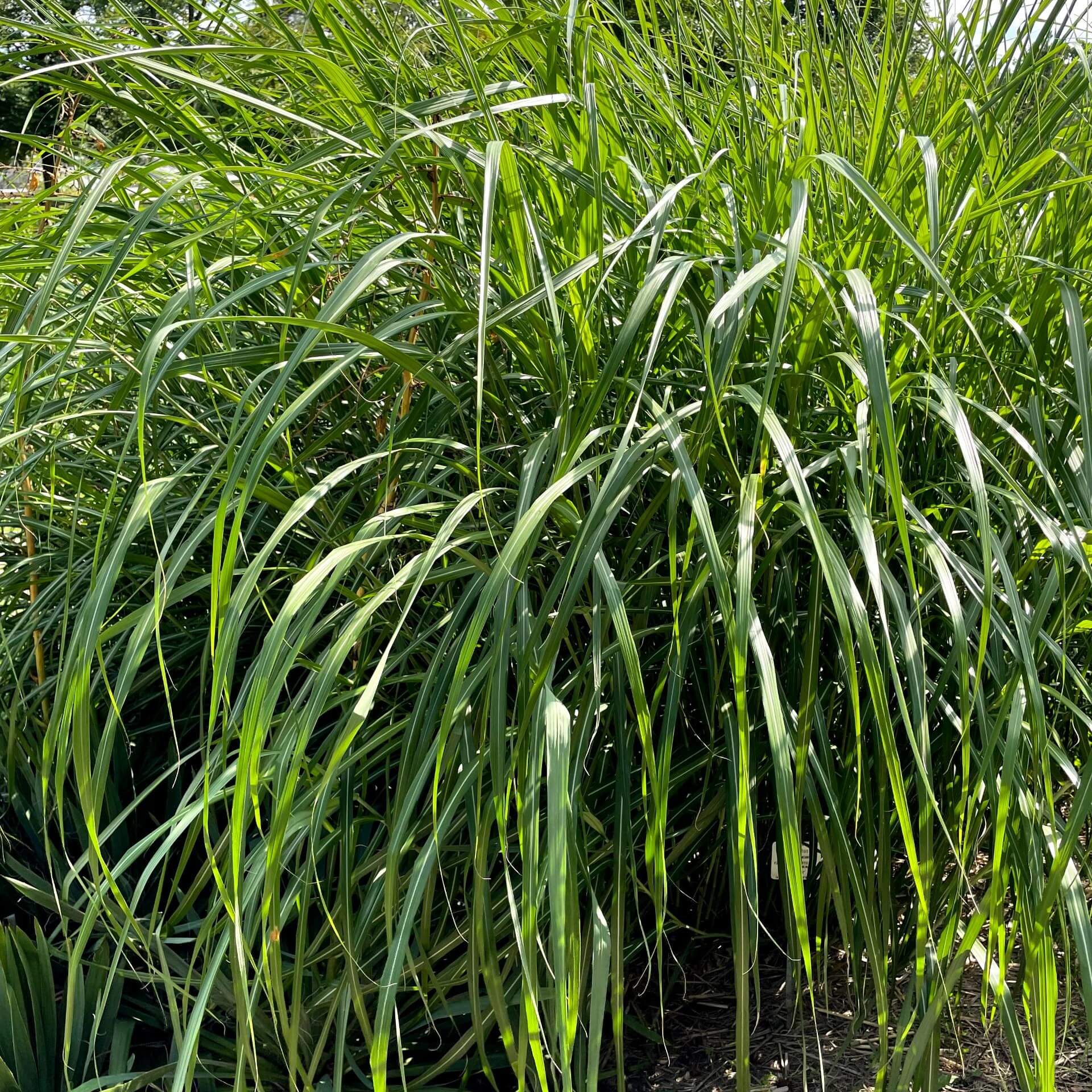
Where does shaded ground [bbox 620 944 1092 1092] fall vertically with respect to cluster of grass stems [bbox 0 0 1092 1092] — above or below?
below

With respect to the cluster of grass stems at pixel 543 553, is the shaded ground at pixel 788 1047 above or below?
below

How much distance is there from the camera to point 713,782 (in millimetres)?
1504

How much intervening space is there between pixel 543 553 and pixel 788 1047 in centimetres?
80

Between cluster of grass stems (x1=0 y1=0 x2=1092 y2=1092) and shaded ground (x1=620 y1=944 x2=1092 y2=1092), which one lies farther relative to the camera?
shaded ground (x1=620 y1=944 x2=1092 y2=1092)

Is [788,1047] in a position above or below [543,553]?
below

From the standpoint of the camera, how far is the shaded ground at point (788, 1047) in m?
1.48

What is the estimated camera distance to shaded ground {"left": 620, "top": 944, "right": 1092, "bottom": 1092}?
4.85 ft

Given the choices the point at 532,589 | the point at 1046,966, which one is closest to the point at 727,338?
the point at 532,589

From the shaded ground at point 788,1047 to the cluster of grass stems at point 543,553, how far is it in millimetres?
42

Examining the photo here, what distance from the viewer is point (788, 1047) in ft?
5.04

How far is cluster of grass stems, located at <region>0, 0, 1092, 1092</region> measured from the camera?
106 centimetres

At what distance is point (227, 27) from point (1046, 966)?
1.78 meters

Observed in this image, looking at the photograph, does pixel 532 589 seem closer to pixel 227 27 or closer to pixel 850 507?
pixel 850 507

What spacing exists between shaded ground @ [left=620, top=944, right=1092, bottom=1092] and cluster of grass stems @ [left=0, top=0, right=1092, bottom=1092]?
0.04m
